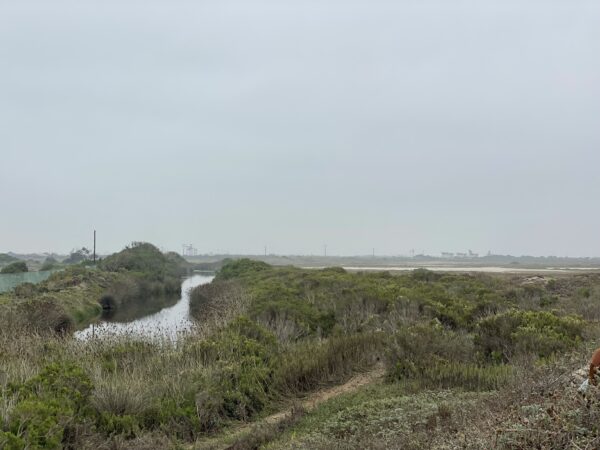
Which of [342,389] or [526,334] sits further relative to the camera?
[526,334]

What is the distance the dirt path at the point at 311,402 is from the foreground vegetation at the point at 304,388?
12 centimetres

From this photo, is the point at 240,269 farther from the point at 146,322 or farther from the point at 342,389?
the point at 342,389

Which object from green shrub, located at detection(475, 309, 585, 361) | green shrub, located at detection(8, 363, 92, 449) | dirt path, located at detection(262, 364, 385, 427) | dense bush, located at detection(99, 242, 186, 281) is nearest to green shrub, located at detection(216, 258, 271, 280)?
dense bush, located at detection(99, 242, 186, 281)

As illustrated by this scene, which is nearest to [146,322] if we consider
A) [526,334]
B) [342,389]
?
[342,389]

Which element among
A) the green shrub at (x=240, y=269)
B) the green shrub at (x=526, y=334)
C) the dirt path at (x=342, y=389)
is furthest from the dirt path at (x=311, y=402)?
the green shrub at (x=240, y=269)

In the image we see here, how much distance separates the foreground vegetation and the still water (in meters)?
0.79

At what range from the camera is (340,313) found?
58.6ft

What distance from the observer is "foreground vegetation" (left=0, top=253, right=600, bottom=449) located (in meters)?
4.59

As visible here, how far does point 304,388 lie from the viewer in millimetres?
9344

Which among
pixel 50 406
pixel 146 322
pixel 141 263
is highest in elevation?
pixel 50 406

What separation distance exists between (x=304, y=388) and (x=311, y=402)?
3.61 feet

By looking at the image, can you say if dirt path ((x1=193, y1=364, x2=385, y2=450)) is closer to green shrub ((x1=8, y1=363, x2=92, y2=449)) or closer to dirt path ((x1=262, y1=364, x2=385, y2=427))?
dirt path ((x1=262, y1=364, x2=385, y2=427))

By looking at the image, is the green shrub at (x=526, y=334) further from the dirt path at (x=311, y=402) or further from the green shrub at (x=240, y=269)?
the green shrub at (x=240, y=269)

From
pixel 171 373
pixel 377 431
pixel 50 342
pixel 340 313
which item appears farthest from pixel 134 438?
pixel 340 313
